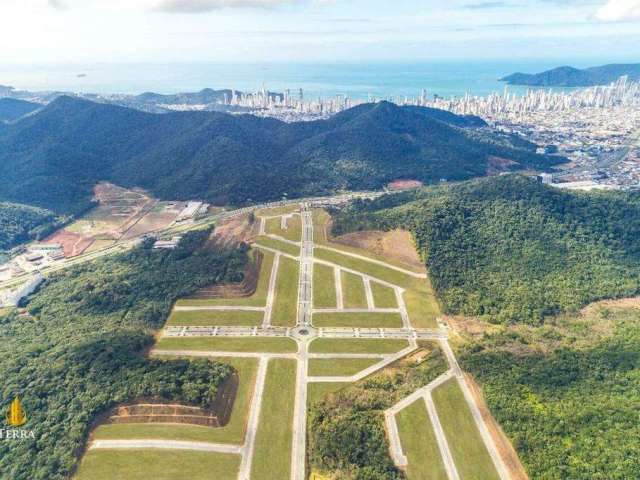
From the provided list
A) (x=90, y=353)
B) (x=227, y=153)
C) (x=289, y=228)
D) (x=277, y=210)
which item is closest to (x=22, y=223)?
(x=227, y=153)

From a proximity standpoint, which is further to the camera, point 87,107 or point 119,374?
point 87,107

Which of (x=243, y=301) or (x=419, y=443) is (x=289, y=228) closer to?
(x=243, y=301)

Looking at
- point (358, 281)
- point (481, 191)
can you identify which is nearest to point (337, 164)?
point (481, 191)

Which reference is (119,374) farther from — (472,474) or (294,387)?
(472,474)

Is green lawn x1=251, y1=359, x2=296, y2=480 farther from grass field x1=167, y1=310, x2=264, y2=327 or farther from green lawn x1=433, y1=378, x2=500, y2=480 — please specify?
green lawn x1=433, y1=378, x2=500, y2=480

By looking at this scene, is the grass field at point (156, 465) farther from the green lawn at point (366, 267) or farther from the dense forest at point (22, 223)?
the dense forest at point (22, 223)
